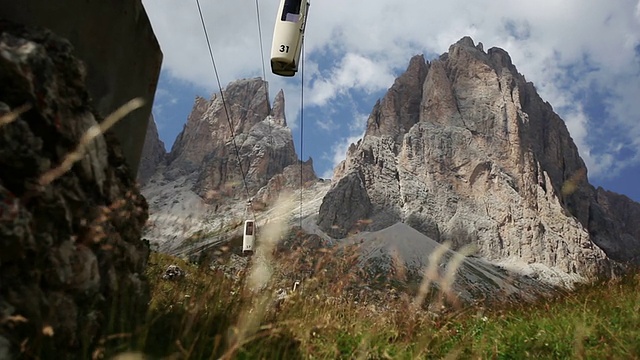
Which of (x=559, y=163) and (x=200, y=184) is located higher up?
(x=559, y=163)

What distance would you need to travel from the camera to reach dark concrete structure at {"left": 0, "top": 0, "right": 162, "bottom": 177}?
3.59m

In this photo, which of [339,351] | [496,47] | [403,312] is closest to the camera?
[339,351]

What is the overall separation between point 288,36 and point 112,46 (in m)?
6.01

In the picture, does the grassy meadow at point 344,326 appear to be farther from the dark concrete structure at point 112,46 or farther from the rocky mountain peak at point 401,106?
the rocky mountain peak at point 401,106

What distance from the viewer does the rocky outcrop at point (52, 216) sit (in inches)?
95.8

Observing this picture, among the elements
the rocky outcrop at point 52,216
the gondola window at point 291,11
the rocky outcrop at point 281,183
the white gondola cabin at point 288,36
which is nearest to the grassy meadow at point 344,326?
the rocky outcrop at point 52,216

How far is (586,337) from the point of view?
3.83 meters

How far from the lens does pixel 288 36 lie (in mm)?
9953

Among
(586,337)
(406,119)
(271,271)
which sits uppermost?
(406,119)

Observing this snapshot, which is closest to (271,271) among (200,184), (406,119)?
(406,119)

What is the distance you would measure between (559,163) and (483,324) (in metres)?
173

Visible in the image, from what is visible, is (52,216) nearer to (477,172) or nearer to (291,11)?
(291,11)

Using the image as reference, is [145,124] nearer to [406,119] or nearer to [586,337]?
[586,337]

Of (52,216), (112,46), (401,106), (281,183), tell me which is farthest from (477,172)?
(52,216)
